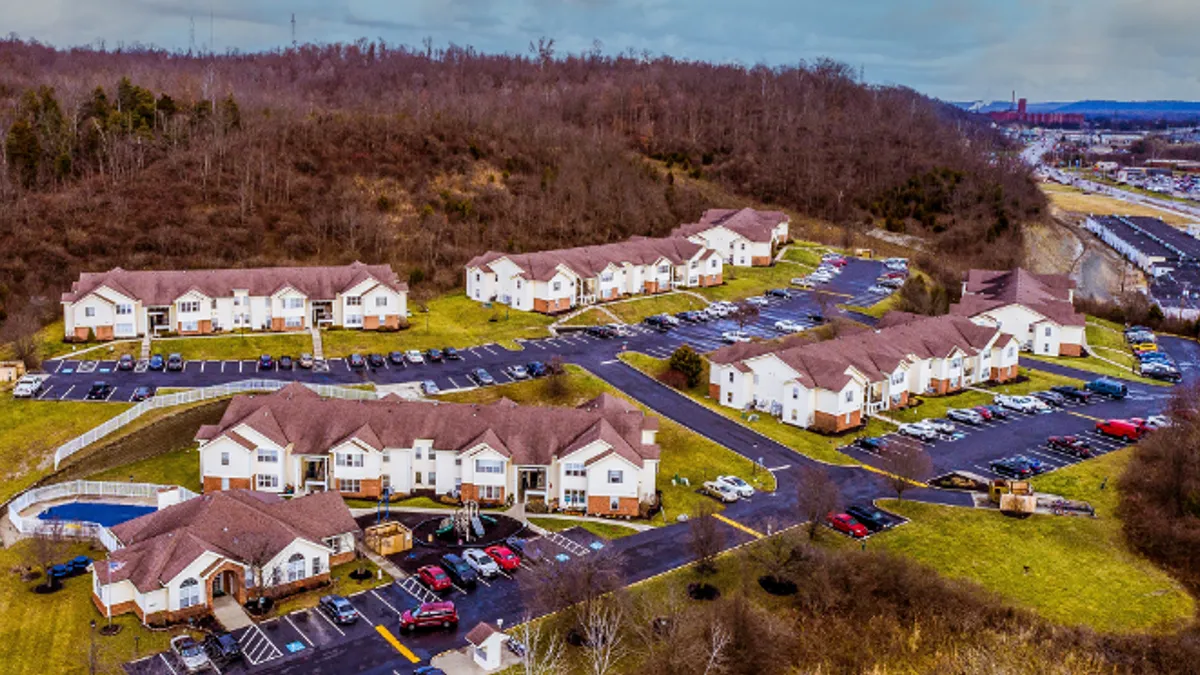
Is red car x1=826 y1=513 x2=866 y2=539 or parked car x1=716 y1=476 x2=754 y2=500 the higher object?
parked car x1=716 y1=476 x2=754 y2=500

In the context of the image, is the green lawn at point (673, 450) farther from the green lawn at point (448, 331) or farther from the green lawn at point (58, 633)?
the green lawn at point (58, 633)

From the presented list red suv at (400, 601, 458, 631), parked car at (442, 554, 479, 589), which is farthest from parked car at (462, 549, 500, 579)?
red suv at (400, 601, 458, 631)

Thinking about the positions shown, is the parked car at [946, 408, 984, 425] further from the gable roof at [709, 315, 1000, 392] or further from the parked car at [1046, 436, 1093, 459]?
the parked car at [1046, 436, 1093, 459]

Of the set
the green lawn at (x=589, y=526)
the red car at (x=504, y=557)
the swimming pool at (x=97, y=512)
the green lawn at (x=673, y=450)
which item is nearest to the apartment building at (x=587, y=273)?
the green lawn at (x=673, y=450)

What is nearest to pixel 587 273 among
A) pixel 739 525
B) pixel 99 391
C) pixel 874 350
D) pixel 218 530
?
pixel 874 350

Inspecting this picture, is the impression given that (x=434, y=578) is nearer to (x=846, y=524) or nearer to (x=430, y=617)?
(x=430, y=617)

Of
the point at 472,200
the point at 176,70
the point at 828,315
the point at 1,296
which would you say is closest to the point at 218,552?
the point at 1,296

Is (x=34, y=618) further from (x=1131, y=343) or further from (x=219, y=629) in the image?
(x=1131, y=343)
